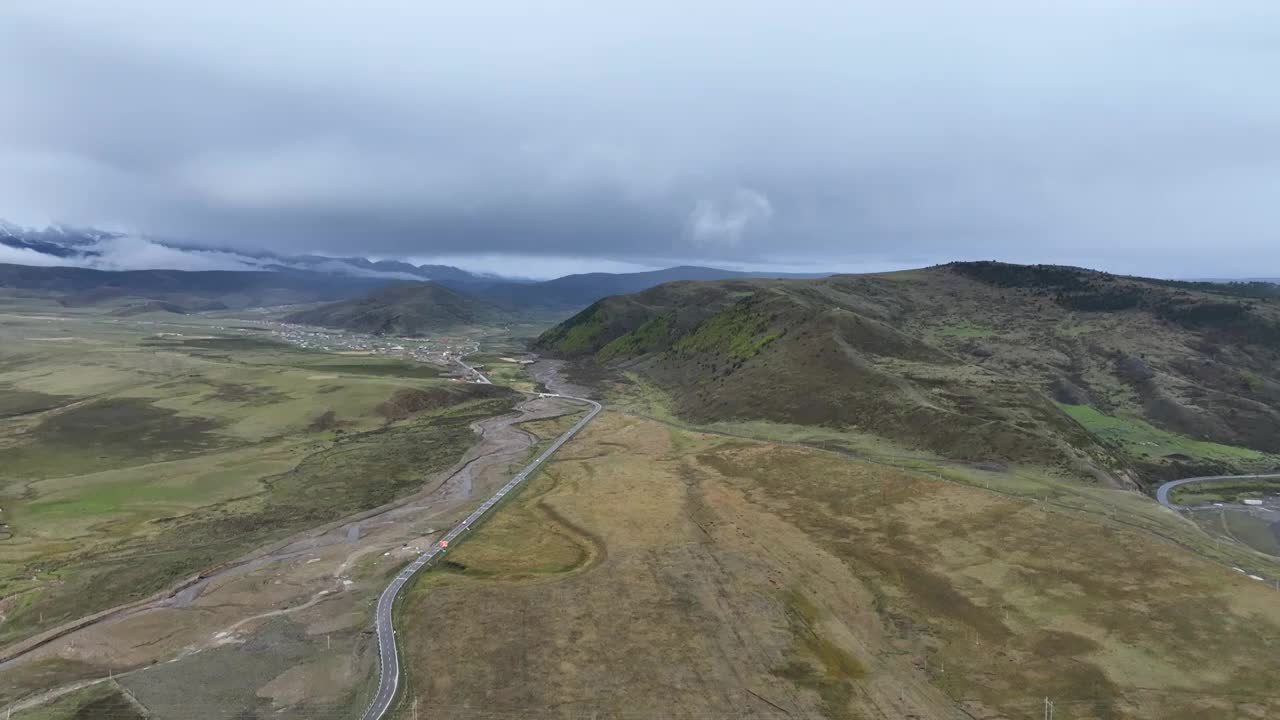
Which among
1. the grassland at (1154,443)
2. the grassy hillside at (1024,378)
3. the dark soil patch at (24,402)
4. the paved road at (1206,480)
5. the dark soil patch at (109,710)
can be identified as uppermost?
the grassy hillside at (1024,378)

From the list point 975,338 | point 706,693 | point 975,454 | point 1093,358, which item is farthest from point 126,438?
point 1093,358

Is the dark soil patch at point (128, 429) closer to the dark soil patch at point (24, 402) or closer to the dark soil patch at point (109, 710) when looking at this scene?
the dark soil patch at point (24, 402)

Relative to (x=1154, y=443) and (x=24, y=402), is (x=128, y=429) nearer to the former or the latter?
(x=24, y=402)

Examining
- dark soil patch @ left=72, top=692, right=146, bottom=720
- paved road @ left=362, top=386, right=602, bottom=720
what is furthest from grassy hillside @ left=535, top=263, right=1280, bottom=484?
dark soil patch @ left=72, top=692, right=146, bottom=720

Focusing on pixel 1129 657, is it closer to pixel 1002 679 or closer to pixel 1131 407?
pixel 1002 679

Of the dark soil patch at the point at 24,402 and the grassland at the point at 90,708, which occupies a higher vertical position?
the dark soil patch at the point at 24,402

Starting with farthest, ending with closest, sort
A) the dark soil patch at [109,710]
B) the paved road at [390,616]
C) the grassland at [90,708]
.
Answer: the paved road at [390,616]
the dark soil patch at [109,710]
the grassland at [90,708]

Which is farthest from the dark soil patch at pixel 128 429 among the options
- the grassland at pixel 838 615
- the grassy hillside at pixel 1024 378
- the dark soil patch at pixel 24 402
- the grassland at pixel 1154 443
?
the grassland at pixel 1154 443
